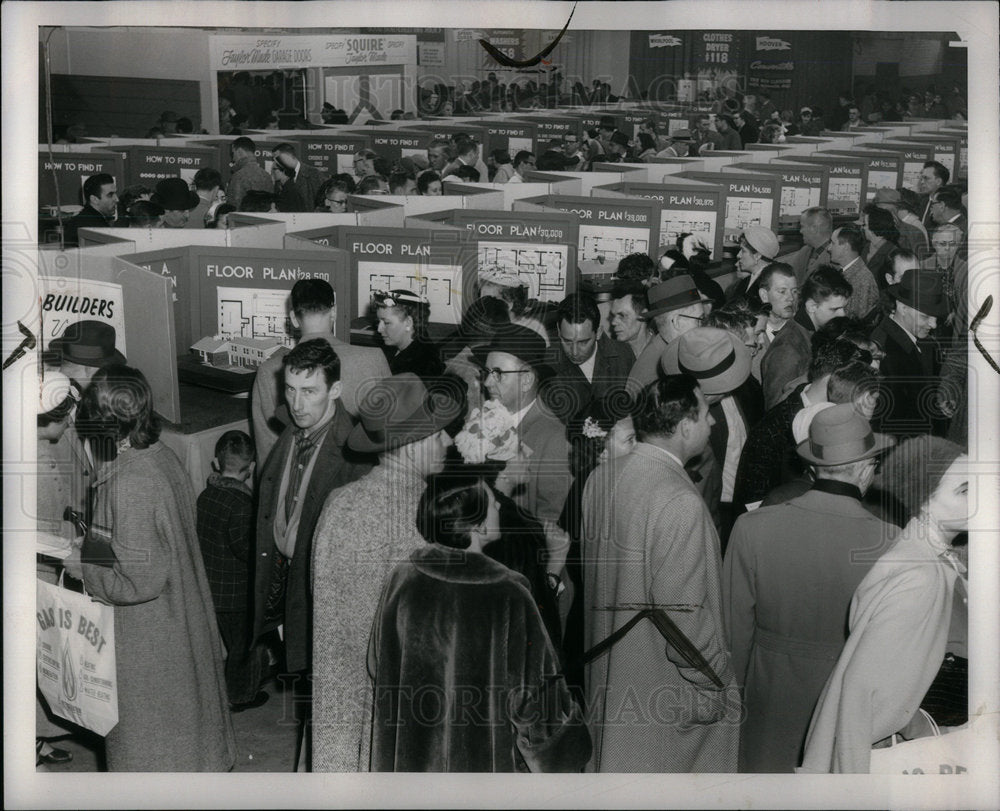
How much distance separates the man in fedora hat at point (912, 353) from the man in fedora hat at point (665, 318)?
2.14 ft

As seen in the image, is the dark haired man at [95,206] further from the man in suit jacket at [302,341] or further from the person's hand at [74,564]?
the person's hand at [74,564]

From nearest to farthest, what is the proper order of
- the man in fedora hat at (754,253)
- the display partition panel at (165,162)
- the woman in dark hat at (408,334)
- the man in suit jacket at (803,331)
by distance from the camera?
the woman in dark hat at (408,334)
the man in suit jacket at (803,331)
the man in fedora hat at (754,253)
the display partition panel at (165,162)

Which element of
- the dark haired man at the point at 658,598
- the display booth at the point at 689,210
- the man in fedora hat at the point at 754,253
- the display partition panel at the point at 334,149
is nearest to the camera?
the dark haired man at the point at 658,598

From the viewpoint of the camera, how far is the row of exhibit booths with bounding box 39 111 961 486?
12.1 ft

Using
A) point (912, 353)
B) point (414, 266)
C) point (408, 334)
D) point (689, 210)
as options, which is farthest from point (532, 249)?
point (689, 210)

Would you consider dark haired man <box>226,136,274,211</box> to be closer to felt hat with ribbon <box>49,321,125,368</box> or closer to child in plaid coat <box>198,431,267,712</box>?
felt hat with ribbon <box>49,321,125,368</box>

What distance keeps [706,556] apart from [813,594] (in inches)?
13.0

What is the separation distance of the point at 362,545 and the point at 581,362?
1.05 meters

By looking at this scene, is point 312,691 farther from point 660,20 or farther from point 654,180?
point 654,180

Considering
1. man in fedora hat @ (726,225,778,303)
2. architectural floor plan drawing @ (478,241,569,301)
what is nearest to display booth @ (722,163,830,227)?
man in fedora hat @ (726,225,778,303)

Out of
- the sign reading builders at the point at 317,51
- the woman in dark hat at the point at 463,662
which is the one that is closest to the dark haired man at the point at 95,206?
the sign reading builders at the point at 317,51

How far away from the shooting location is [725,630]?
10.3 feet

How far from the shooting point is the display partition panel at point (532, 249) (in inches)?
169

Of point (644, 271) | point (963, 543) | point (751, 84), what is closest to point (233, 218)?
point (644, 271)
